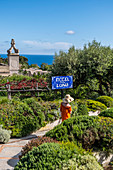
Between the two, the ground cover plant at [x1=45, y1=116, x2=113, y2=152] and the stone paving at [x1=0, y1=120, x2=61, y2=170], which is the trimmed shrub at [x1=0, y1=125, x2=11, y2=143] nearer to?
the stone paving at [x1=0, y1=120, x2=61, y2=170]

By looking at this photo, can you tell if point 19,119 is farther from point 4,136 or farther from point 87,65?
point 87,65

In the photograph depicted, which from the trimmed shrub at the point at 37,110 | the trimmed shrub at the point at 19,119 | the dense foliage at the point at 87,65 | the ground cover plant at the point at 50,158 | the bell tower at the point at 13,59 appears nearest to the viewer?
the ground cover plant at the point at 50,158

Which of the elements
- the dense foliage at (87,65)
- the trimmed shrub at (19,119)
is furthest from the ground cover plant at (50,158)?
the dense foliage at (87,65)

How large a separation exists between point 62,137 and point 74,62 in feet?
35.6

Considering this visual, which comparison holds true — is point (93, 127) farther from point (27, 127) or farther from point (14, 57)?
point (14, 57)

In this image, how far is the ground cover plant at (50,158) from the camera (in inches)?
156

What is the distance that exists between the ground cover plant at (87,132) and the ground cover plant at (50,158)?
1.03 meters

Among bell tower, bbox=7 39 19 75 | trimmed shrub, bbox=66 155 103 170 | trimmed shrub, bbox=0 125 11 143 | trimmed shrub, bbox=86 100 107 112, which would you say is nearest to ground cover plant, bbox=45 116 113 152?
trimmed shrub, bbox=66 155 103 170

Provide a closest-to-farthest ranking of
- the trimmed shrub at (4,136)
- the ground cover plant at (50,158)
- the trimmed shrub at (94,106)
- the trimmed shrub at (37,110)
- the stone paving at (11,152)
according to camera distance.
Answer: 1. the ground cover plant at (50,158)
2. the stone paving at (11,152)
3. the trimmed shrub at (4,136)
4. the trimmed shrub at (37,110)
5. the trimmed shrub at (94,106)

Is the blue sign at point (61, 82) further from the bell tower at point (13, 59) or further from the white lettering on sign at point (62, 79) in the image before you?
the bell tower at point (13, 59)

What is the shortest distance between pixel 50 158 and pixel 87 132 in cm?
208

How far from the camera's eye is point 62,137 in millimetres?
5398

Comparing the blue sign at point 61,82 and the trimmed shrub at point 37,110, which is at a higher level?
the blue sign at point 61,82

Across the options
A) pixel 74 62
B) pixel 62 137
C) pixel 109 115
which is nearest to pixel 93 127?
pixel 62 137
